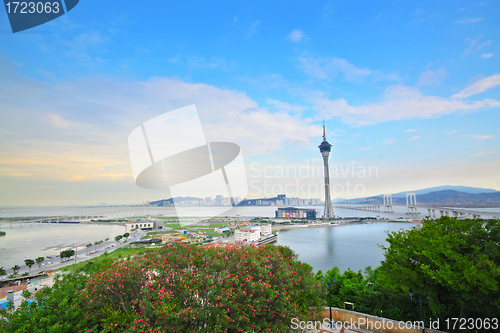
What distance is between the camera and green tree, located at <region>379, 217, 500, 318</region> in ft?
16.5

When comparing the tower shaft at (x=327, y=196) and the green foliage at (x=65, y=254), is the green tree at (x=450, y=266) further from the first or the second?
the tower shaft at (x=327, y=196)

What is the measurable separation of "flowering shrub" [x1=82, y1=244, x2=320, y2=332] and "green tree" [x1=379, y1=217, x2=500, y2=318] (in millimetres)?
2994

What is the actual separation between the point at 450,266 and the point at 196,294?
598 cm

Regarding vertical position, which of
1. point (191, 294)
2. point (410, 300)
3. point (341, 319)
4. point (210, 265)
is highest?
point (210, 265)

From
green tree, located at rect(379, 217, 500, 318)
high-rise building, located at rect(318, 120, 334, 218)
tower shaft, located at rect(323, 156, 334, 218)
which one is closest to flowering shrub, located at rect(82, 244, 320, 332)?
green tree, located at rect(379, 217, 500, 318)

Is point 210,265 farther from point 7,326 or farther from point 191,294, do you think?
point 7,326

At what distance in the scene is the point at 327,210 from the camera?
2746 inches

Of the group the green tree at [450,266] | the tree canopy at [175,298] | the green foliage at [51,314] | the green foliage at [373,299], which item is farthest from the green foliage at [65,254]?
the green tree at [450,266]

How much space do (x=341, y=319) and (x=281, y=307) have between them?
3.75 m

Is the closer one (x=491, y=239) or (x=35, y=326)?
(x=35, y=326)

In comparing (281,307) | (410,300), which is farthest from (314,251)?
(281,307)

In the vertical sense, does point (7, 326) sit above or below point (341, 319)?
above

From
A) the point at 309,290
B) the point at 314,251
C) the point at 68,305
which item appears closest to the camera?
the point at 68,305

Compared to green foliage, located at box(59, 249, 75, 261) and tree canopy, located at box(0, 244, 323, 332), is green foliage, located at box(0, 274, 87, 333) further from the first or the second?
green foliage, located at box(59, 249, 75, 261)
